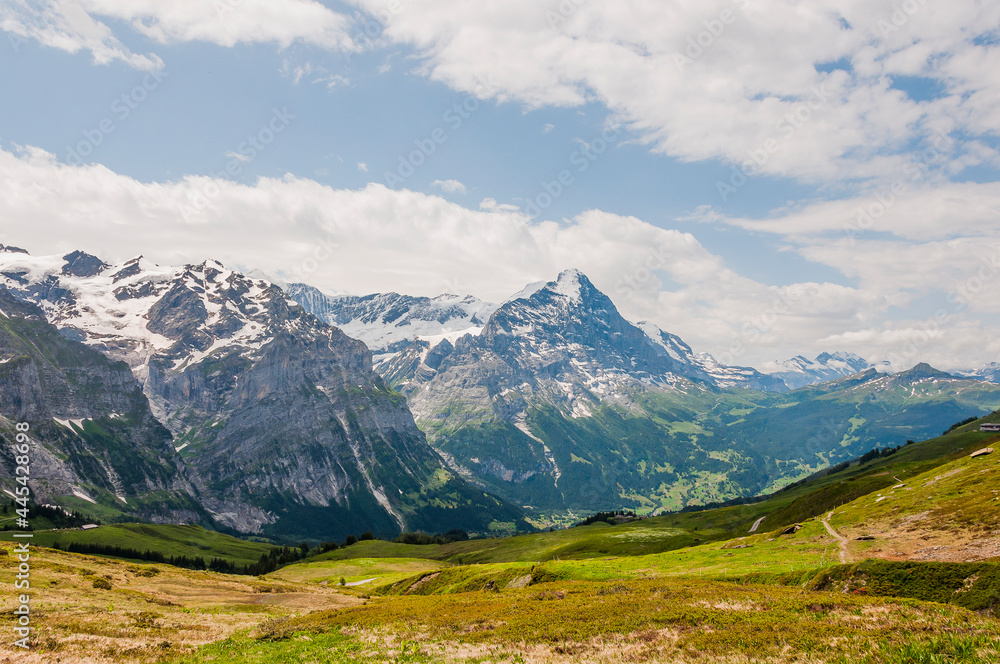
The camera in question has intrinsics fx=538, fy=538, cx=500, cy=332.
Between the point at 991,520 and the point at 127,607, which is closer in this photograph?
the point at 127,607

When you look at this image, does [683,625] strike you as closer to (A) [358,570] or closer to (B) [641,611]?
(B) [641,611]

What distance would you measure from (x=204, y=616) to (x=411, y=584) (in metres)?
41.7

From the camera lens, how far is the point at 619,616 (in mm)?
35875

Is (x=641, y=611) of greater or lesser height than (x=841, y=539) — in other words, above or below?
above

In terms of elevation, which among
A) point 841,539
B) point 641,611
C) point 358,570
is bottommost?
point 358,570

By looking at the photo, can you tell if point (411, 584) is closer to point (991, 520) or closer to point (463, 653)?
point (463, 653)

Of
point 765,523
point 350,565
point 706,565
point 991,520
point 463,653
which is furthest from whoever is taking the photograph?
point 350,565

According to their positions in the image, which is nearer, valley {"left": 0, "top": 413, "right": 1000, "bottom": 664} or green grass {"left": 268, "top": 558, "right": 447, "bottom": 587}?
valley {"left": 0, "top": 413, "right": 1000, "bottom": 664}

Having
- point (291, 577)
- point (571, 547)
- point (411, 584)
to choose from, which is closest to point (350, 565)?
point (291, 577)

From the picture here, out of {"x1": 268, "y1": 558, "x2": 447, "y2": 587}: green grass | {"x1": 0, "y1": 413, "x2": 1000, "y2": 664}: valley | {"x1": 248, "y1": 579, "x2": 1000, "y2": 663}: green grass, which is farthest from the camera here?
{"x1": 268, "y1": 558, "x2": 447, "y2": 587}: green grass

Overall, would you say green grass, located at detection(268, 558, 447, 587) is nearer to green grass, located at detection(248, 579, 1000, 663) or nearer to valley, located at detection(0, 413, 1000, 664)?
valley, located at detection(0, 413, 1000, 664)

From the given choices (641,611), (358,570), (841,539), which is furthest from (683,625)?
(358,570)

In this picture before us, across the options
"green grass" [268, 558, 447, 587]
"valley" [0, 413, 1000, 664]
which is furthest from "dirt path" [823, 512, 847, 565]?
"green grass" [268, 558, 447, 587]

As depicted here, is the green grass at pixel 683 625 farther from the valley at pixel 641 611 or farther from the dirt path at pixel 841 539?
the dirt path at pixel 841 539
